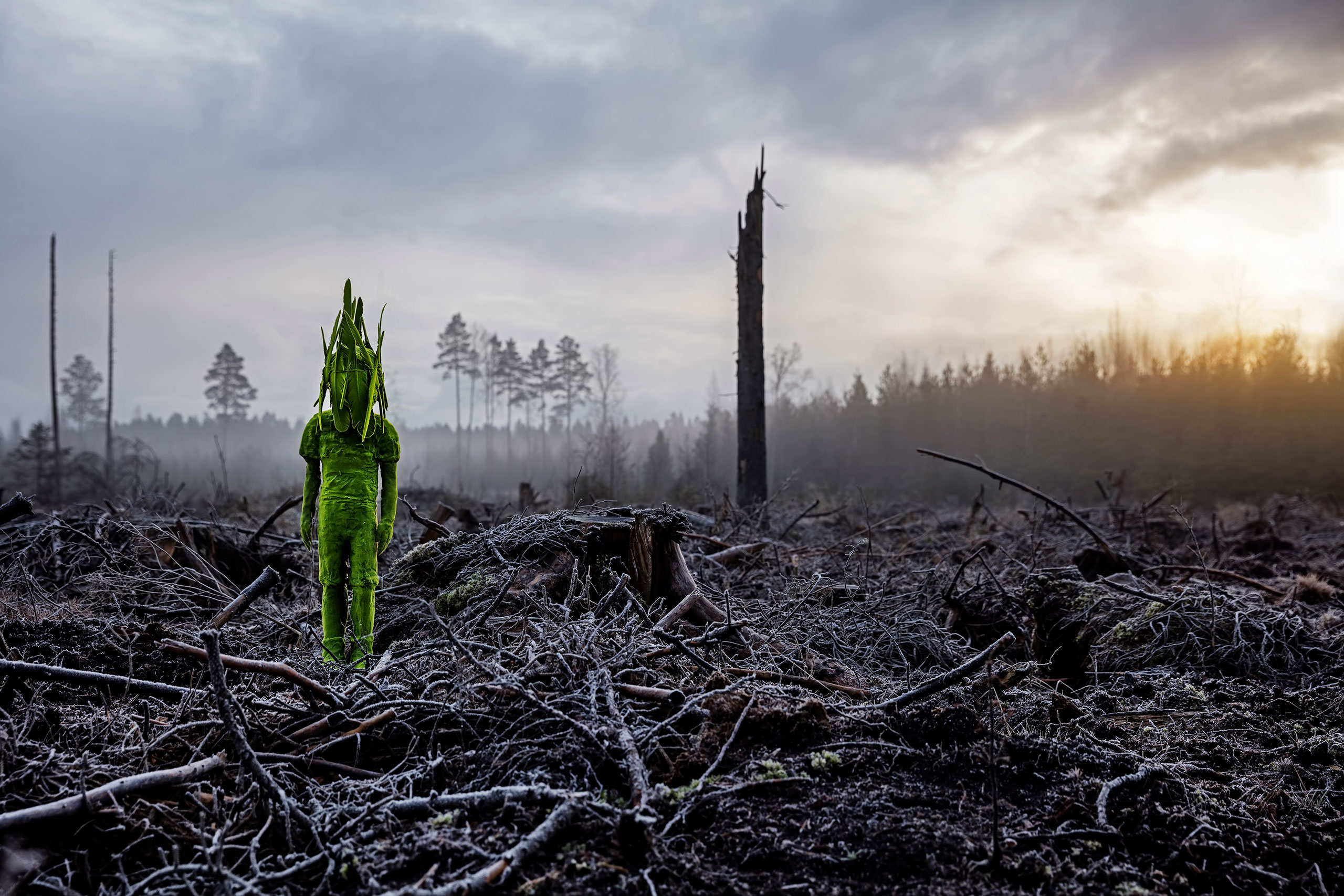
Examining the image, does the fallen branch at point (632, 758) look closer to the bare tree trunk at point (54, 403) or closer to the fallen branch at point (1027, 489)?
the fallen branch at point (1027, 489)

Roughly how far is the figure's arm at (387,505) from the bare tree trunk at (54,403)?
31.7 meters

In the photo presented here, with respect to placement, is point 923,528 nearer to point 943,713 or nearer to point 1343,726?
point 1343,726

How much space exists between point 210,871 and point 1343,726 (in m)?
5.08

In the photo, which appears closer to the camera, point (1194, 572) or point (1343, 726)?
point (1343, 726)

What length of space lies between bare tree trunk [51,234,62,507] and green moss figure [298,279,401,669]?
3174cm

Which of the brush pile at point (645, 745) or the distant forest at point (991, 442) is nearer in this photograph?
the brush pile at point (645, 745)

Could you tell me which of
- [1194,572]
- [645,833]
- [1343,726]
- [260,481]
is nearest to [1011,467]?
[1194,572]

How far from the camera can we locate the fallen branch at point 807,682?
11.2 ft

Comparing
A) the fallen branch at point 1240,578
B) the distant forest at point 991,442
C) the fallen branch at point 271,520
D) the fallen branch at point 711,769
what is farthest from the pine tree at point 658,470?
the fallen branch at point 711,769

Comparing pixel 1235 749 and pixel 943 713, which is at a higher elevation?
pixel 943 713

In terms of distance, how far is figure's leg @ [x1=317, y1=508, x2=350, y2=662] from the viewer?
4.33 meters

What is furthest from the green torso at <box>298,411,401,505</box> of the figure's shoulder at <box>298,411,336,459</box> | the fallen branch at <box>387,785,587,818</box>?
the fallen branch at <box>387,785,587,818</box>

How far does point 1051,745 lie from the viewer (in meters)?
2.93

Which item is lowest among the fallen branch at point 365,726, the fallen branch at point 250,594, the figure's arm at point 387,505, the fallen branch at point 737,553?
the fallen branch at point 365,726
